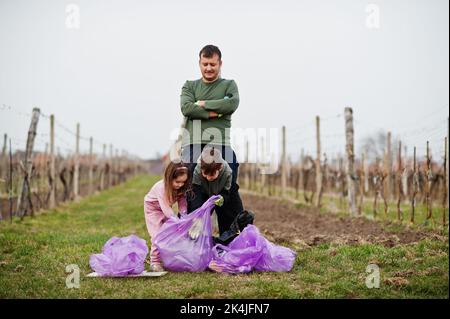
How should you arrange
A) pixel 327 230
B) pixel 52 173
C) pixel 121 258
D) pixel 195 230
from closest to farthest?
1. pixel 121 258
2. pixel 195 230
3. pixel 327 230
4. pixel 52 173

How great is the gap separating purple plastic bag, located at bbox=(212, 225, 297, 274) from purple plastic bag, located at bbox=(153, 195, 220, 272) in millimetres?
126

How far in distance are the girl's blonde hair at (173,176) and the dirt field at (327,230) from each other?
1.73 metres

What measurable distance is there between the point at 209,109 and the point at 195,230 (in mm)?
1123

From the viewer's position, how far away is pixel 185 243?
476 cm

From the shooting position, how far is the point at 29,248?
6051mm

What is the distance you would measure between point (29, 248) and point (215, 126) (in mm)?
2692

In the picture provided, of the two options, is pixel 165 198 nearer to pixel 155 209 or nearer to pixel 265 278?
pixel 155 209

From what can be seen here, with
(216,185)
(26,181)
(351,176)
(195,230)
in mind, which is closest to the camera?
(195,230)

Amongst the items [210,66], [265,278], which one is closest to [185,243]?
[265,278]

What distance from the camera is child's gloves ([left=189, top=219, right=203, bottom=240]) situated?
15.6ft

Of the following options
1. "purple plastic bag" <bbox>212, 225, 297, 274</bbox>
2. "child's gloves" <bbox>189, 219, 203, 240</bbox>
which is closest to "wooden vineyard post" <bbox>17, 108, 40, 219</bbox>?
"child's gloves" <bbox>189, 219, 203, 240</bbox>

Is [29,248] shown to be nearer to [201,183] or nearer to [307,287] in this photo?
[201,183]

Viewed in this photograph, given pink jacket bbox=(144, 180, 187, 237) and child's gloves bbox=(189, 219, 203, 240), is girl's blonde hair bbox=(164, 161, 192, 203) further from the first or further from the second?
child's gloves bbox=(189, 219, 203, 240)
